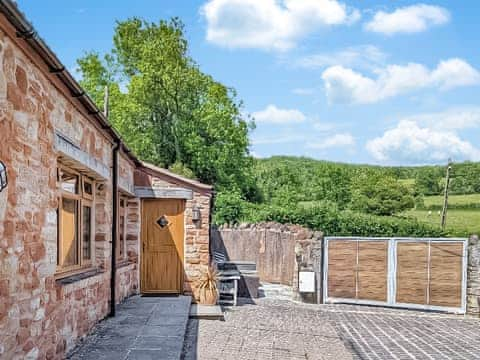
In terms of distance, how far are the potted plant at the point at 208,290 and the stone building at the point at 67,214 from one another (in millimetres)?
613

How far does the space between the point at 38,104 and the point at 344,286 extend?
35.8 ft

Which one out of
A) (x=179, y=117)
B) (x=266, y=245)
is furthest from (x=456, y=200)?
(x=179, y=117)

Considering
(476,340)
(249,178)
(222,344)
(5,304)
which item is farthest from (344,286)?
(249,178)

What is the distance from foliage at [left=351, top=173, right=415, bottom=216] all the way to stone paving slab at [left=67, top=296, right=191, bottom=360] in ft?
61.3

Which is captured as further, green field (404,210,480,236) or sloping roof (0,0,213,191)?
green field (404,210,480,236)

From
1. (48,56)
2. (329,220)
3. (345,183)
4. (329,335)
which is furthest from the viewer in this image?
(345,183)

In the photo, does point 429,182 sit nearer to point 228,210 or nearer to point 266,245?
point 228,210

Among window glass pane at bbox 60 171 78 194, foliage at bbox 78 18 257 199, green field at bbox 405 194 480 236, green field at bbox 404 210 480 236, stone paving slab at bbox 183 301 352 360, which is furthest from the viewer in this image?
foliage at bbox 78 18 257 199

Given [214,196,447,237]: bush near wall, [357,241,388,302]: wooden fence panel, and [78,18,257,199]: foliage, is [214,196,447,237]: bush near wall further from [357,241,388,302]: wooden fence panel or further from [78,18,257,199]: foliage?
[78,18,257,199]: foliage

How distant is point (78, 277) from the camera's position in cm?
688

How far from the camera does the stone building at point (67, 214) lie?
4246 millimetres

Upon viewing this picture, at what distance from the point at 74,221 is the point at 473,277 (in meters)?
10.2

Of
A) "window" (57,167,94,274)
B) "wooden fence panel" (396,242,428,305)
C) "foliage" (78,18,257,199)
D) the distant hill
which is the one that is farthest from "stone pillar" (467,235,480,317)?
the distant hill

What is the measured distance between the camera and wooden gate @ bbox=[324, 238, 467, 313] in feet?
42.5
